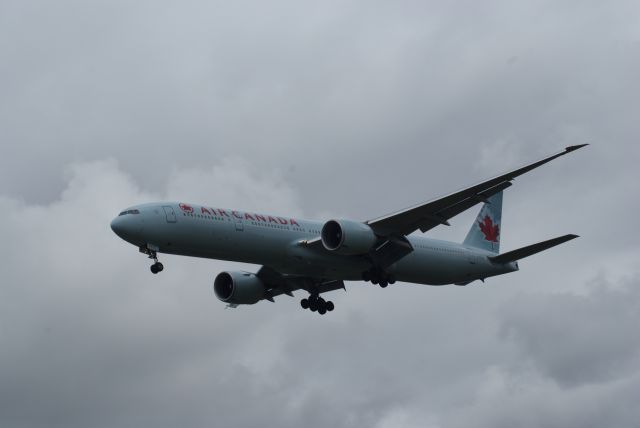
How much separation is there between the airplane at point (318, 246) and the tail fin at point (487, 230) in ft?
8.30

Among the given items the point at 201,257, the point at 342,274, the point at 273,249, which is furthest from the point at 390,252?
the point at 201,257

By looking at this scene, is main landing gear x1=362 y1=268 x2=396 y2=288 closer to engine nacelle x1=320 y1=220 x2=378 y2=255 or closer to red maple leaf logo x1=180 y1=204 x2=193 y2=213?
engine nacelle x1=320 y1=220 x2=378 y2=255

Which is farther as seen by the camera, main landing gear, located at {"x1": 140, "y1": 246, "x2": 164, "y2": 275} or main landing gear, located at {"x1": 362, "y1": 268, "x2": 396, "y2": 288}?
main landing gear, located at {"x1": 362, "y1": 268, "x2": 396, "y2": 288}

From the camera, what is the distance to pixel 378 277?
4700 centimetres

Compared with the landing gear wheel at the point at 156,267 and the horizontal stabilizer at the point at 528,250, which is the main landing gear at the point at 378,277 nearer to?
the horizontal stabilizer at the point at 528,250

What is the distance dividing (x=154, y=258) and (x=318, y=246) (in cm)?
717

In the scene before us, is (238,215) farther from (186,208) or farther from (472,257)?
(472,257)

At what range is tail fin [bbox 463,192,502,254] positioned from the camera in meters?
54.9

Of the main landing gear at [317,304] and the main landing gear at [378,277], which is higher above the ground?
the main landing gear at [317,304]

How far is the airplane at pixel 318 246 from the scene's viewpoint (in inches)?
1677

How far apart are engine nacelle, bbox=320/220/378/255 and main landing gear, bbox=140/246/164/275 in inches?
279

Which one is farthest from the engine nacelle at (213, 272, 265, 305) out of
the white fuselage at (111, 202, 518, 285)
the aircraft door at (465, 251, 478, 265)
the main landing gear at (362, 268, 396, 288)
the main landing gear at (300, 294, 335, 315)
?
the aircraft door at (465, 251, 478, 265)

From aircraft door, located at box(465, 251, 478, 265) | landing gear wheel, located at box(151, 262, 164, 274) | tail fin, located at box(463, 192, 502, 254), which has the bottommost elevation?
landing gear wheel, located at box(151, 262, 164, 274)

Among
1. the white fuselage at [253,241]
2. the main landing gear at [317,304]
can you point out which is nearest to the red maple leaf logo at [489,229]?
the white fuselage at [253,241]
